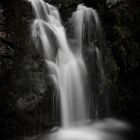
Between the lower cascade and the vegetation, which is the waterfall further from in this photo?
the vegetation

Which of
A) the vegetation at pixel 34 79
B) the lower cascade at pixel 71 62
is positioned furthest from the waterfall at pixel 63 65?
the vegetation at pixel 34 79

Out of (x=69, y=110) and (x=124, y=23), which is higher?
(x=124, y=23)

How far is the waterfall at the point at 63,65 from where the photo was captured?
321 inches

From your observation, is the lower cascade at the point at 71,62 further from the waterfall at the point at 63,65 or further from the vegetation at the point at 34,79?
the vegetation at the point at 34,79

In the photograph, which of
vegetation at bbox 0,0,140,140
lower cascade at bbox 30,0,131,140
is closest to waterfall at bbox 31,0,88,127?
lower cascade at bbox 30,0,131,140

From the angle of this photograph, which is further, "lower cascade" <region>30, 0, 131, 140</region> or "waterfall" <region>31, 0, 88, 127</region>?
"waterfall" <region>31, 0, 88, 127</region>

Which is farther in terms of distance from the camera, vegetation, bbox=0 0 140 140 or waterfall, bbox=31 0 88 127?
waterfall, bbox=31 0 88 127

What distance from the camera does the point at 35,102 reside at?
710 cm

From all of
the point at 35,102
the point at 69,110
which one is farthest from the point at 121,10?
the point at 35,102

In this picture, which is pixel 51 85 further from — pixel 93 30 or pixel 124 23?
pixel 124 23

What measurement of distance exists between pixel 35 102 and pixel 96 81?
9.57ft

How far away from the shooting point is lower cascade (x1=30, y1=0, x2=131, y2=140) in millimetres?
7953

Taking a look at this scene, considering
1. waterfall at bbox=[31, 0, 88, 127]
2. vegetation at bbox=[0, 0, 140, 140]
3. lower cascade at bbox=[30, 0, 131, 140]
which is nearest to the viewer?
vegetation at bbox=[0, 0, 140, 140]

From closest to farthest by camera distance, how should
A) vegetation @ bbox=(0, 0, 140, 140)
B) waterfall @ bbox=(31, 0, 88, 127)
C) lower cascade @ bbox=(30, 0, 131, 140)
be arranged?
vegetation @ bbox=(0, 0, 140, 140), lower cascade @ bbox=(30, 0, 131, 140), waterfall @ bbox=(31, 0, 88, 127)
